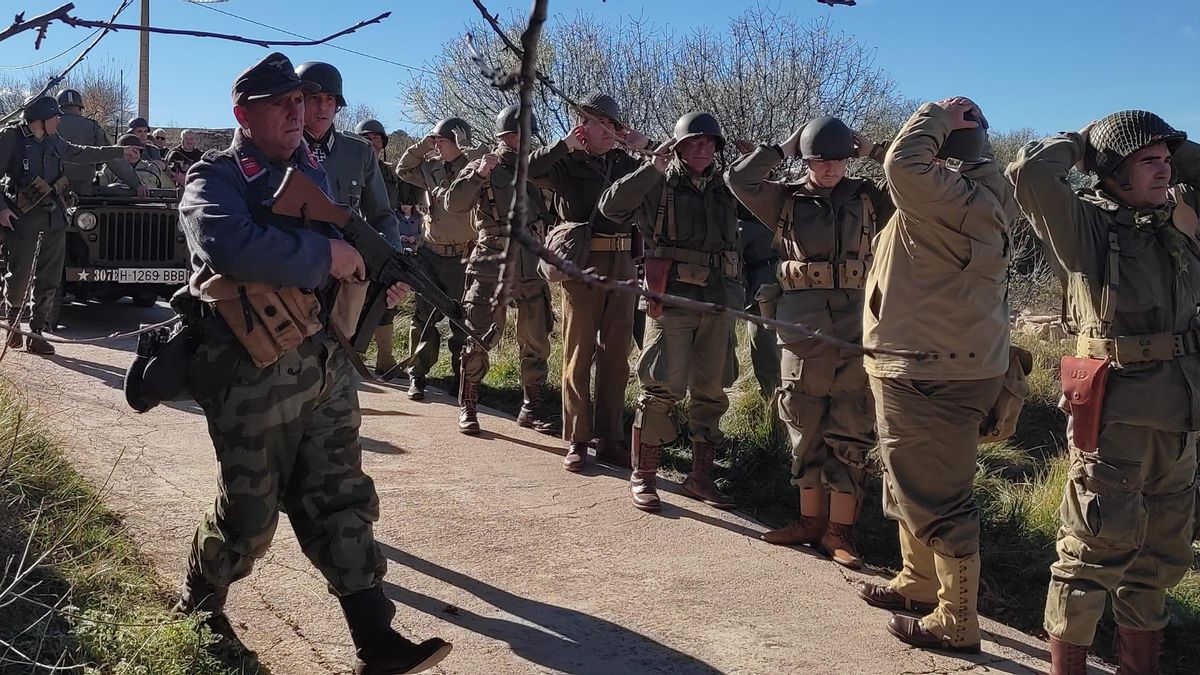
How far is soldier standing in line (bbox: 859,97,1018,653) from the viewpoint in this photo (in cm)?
411

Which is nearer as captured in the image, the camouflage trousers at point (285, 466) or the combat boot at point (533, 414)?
the camouflage trousers at point (285, 466)

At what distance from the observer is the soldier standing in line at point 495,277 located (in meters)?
7.22

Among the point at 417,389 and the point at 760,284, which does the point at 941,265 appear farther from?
the point at 417,389

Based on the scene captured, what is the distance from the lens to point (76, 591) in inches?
148

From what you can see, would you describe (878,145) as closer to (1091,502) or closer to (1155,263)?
(1155,263)

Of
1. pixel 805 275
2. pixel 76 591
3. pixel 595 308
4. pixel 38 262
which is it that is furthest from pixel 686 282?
pixel 38 262

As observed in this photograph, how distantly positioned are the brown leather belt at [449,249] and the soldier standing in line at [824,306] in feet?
11.0

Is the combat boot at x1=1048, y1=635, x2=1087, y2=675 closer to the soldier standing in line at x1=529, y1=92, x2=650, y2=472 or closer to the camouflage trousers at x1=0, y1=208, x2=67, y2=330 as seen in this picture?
the soldier standing in line at x1=529, y1=92, x2=650, y2=472

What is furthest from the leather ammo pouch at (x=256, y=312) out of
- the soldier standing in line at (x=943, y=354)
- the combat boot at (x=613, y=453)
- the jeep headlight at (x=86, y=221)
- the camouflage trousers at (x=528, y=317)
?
the jeep headlight at (x=86, y=221)

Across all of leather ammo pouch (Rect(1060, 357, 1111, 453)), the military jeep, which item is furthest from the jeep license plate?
leather ammo pouch (Rect(1060, 357, 1111, 453))

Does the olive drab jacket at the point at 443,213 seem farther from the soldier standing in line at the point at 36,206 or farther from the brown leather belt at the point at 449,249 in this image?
the soldier standing in line at the point at 36,206

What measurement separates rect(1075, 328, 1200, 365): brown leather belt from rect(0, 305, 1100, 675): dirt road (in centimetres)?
125

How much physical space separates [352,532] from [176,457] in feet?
9.53

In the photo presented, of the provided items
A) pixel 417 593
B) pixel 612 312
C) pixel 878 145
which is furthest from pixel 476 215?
pixel 417 593
